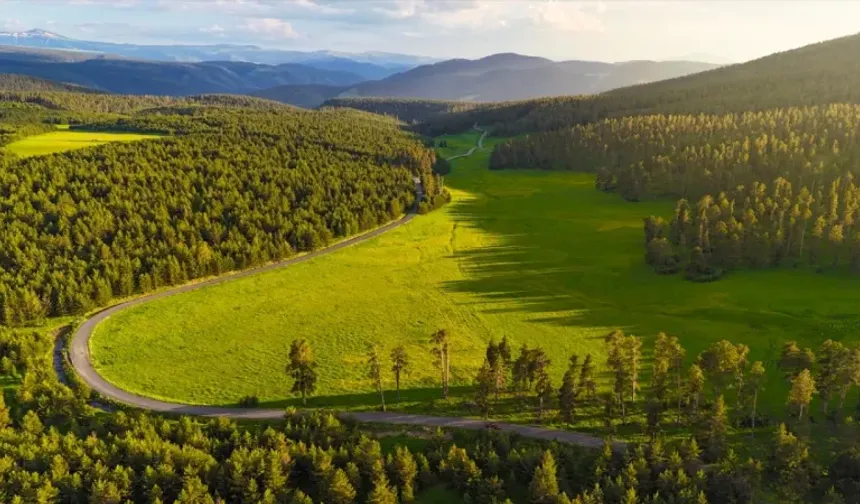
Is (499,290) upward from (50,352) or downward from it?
upward

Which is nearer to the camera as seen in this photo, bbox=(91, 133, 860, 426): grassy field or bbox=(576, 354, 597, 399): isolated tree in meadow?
bbox=(576, 354, 597, 399): isolated tree in meadow

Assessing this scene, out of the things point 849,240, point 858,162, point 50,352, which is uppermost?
point 858,162

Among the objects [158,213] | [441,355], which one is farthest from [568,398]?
[158,213]

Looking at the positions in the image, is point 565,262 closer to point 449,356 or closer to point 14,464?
point 449,356

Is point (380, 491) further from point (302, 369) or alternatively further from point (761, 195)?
point (761, 195)

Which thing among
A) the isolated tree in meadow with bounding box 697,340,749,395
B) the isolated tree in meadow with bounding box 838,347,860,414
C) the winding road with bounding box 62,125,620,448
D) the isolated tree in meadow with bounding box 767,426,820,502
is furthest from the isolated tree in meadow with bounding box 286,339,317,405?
the isolated tree in meadow with bounding box 838,347,860,414

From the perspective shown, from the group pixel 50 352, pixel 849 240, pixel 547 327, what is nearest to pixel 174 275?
pixel 50 352

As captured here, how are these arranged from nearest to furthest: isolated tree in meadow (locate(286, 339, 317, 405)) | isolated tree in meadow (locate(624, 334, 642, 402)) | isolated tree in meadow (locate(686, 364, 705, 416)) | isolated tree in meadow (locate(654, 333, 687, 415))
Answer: isolated tree in meadow (locate(686, 364, 705, 416)) < isolated tree in meadow (locate(654, 333, 687, 415)) < isolated tree in meadow (locate(624, 334, 642, 402)) < isolated tree in meadow (locate(286, 339, 317, 405))

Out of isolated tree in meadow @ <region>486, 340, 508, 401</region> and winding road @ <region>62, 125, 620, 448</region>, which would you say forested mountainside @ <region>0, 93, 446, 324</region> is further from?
isolated tree in meadow @ <region>486, 340, 508, 401</region>

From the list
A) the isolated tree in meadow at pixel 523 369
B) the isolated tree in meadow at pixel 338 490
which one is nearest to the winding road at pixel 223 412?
the isolated tree in meadow at pixel 523 369
